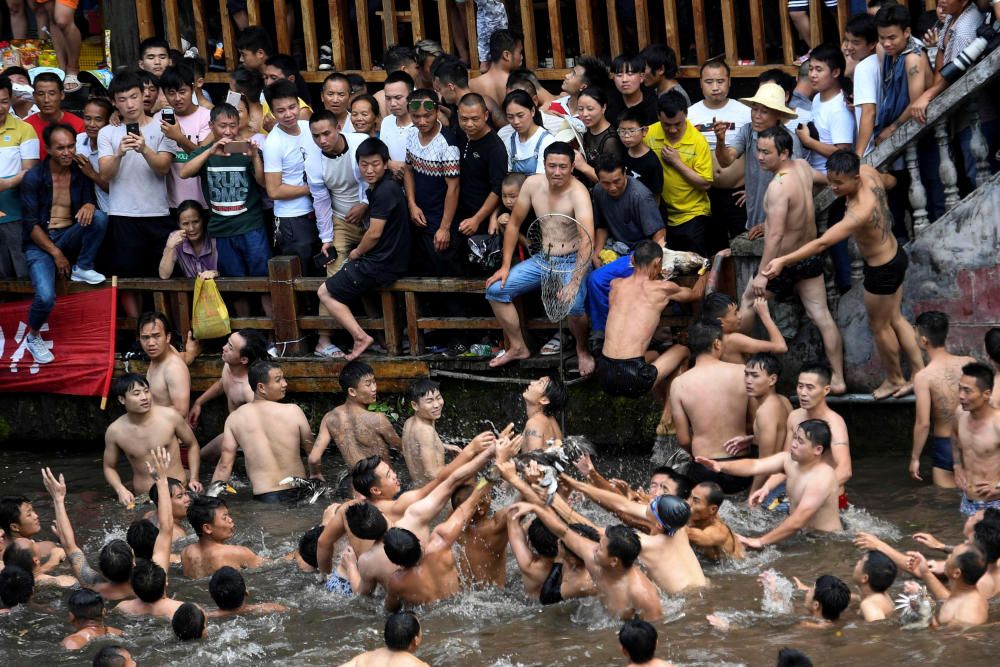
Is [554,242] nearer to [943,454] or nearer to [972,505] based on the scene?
[943,454]

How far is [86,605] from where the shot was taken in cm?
943

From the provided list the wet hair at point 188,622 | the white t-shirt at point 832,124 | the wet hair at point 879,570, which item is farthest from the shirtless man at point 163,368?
the wet hair at point 879,570

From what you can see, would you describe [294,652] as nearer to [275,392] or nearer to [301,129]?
[275,392]

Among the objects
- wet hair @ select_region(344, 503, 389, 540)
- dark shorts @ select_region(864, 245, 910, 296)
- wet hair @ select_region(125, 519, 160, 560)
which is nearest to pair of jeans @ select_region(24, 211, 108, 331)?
wet hair @ select_region(125, 519, 160, 560)

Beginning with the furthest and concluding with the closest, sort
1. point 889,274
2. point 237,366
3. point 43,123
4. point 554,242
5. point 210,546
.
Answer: point 43,123 → point 237,366 → point 554,242 → point 889,274 → point 210,546

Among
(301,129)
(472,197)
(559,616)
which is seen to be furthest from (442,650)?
(301,129)

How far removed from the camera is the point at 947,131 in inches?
443

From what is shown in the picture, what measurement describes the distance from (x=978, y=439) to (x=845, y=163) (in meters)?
A: 2.11

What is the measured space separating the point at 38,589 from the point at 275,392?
2.49 m

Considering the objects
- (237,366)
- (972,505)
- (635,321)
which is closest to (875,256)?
(635,321)

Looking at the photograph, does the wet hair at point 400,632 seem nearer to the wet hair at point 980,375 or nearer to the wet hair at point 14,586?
the wet hair at point 14,586

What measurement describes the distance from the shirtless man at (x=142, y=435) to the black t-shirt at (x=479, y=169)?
112 inches

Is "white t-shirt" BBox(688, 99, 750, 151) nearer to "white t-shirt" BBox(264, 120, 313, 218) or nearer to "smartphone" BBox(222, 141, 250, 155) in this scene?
"white t-shirt" BBox(264, 120, 313, 218)

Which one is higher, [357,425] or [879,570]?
[357,425]
